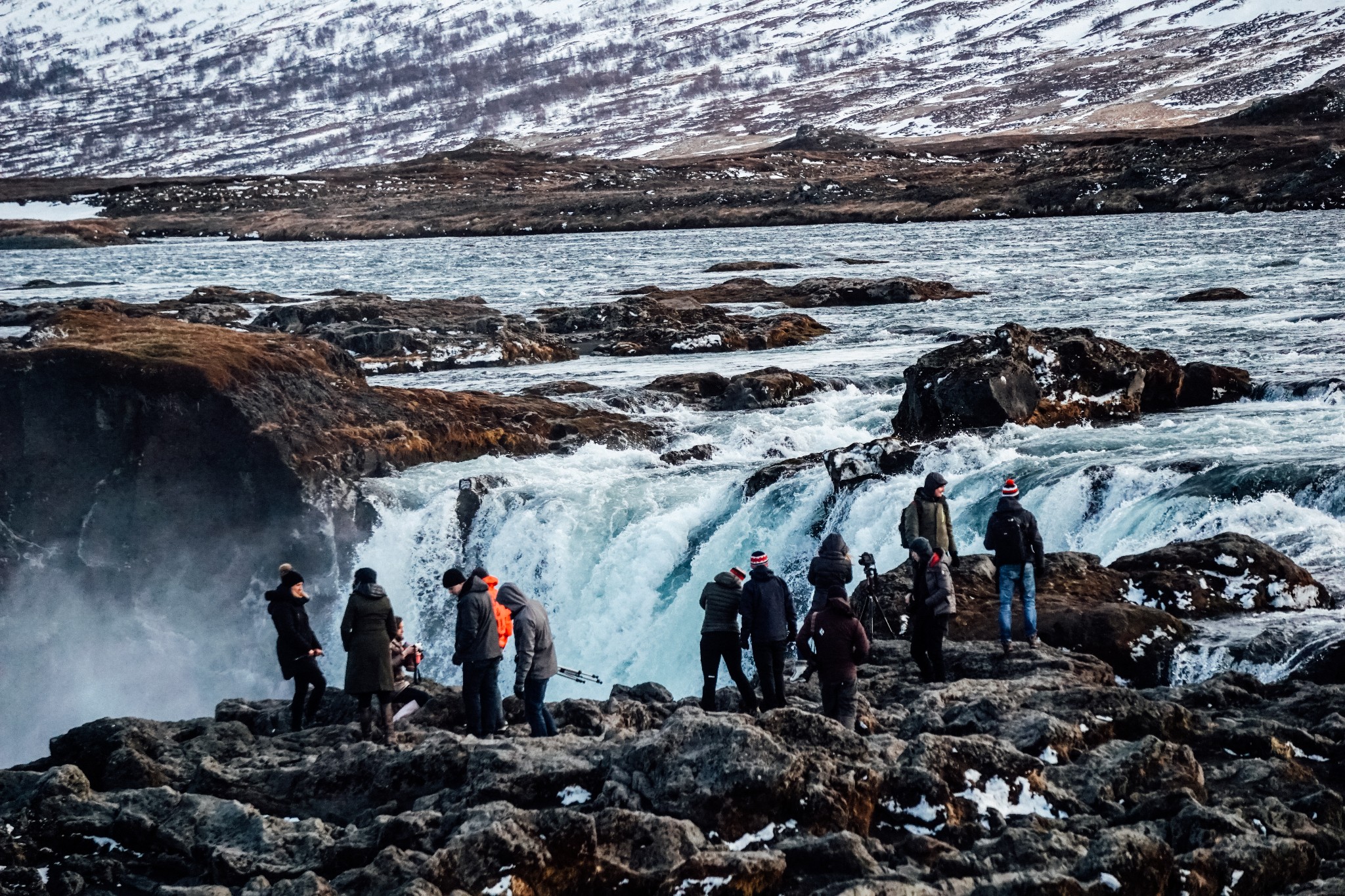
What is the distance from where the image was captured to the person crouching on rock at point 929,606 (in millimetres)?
13969

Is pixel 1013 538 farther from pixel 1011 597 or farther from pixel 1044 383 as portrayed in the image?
pixel 1044 383

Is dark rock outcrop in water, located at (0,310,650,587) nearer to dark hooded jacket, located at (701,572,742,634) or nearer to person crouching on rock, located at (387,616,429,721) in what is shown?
person crouching on rock, located at (387,616,429,721)

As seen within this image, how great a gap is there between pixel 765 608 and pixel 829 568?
725 mm

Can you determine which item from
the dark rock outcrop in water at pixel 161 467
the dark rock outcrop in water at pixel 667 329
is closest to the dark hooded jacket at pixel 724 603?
the dark rock outcrop in water at pixel 161 467

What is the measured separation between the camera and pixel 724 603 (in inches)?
539

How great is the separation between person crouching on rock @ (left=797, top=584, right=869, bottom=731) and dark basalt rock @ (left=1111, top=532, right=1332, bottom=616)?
5.44 metres

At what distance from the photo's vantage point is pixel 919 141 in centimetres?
17362

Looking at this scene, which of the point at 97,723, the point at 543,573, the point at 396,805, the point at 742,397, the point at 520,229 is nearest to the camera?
the point at 396,805

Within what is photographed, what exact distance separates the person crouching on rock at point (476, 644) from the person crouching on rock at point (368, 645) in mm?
867

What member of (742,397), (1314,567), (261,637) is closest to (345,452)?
(261,637)

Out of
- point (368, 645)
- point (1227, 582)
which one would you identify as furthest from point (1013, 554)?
point (368, 645)

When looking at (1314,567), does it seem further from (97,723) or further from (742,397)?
(742,397)

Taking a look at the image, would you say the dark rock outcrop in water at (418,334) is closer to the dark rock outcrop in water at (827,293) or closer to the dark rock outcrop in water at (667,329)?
the dark rock outcrop in water at (667,329)

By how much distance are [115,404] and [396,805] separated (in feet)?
54.9
